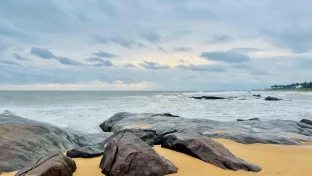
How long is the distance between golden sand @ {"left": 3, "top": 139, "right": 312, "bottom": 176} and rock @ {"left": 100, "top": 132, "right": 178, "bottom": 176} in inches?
9.6

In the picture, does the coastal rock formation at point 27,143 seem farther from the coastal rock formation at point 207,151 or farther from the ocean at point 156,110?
the ocean at point 156,110

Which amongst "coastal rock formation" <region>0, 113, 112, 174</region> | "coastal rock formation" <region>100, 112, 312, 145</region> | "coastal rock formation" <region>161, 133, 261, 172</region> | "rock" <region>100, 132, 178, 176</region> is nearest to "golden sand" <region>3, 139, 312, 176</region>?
"coastal rock formation" <region>161, 133, 261, 172</region>

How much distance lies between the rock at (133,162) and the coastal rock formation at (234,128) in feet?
7.84

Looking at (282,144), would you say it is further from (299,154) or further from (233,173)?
(233,173)

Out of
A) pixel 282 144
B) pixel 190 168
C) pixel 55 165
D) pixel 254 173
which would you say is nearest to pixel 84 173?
pixel 55 165

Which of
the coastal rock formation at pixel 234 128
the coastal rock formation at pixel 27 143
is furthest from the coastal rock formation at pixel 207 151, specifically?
the coastal rock formation at pixel 27 143

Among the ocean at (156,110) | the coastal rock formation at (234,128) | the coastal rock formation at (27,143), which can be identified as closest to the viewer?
the coastal rock formation at (27,143)

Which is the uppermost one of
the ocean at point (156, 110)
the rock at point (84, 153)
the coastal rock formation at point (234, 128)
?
the rock at point (84, 153)

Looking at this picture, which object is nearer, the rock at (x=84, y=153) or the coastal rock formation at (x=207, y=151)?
the coastal rock formation at (x=207, y=151)

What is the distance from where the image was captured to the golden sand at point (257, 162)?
16.8ft

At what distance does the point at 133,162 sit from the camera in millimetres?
4836

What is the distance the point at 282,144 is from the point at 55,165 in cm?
621

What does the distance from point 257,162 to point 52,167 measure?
3.96 m

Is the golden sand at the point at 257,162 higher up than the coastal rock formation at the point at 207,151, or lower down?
lower down
